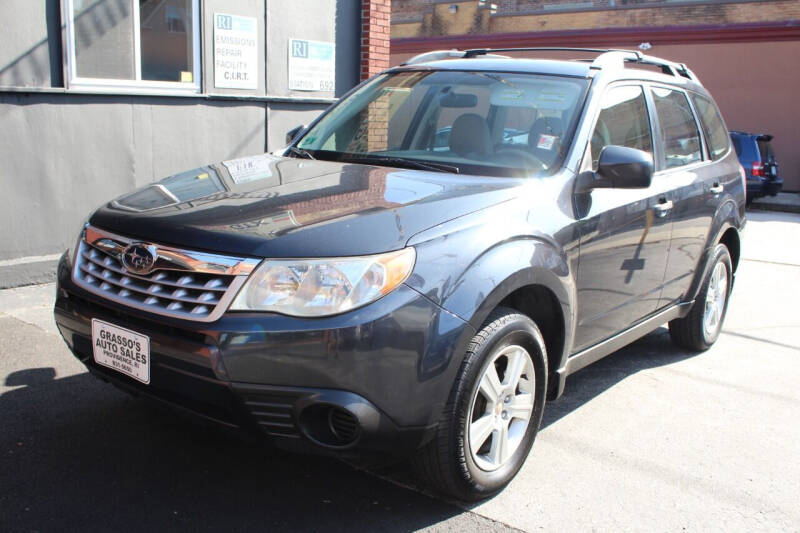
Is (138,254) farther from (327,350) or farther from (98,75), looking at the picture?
(98,75)

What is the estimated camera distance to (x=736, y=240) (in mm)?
5684

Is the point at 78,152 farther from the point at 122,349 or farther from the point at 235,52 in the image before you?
the point at 122,349

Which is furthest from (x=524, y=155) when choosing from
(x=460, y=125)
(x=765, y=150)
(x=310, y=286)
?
(x=765, y=150)

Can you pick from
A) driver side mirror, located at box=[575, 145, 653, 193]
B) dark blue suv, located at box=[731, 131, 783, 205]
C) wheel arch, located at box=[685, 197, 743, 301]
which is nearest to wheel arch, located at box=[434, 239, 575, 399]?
driver side mirror, located at box=[575, 145, 653, 193]

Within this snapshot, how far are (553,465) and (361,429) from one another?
1388 mm

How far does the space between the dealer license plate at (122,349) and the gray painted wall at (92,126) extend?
3643mm

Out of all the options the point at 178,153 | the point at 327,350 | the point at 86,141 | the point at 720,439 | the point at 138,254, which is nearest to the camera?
the point at 327,350

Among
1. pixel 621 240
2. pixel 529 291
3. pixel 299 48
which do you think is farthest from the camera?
pixel 299 48

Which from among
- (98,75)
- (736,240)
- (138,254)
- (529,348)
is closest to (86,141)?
(98,75)

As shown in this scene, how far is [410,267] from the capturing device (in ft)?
8.95

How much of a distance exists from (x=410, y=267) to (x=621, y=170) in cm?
135

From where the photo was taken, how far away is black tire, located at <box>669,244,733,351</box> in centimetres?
522

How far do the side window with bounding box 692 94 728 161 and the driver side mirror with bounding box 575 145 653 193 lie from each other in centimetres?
194

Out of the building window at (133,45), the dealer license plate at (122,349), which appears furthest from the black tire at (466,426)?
the building window at (133,45)
